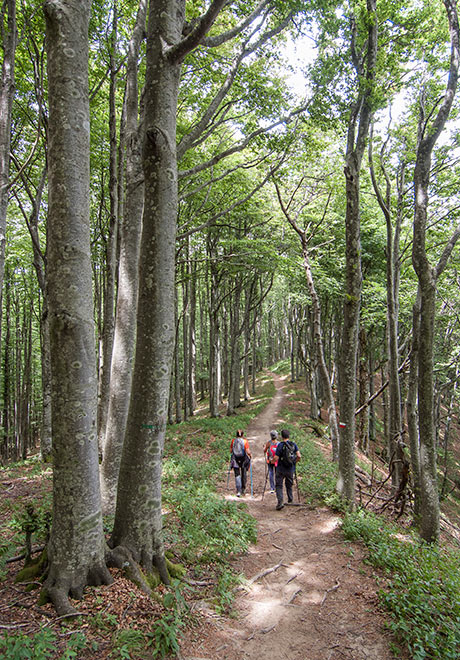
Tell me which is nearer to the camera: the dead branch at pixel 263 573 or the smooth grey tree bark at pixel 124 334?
the dead branch at pixel 263 573

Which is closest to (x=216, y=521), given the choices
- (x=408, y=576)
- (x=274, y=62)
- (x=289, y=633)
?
(x=289, y=633)

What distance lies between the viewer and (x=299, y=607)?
465cm

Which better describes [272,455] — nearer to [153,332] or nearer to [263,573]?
[263,573]

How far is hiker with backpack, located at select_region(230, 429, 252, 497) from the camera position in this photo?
9.06 meters

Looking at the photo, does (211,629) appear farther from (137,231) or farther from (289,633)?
(137,231)

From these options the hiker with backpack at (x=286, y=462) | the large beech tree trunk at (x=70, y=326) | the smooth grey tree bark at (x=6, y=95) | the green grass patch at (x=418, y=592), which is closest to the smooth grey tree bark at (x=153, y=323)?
the large beech tree trunk at (x=70, y=326)

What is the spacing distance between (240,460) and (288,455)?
4.24 ft

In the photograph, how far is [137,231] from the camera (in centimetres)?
603

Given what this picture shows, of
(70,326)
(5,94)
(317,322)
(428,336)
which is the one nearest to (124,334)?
(70,326)

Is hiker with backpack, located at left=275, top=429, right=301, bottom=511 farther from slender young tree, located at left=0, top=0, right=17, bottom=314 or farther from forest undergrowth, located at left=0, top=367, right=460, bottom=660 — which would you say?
slender young tree, located at left=0, top=0, right=17, bottom=314

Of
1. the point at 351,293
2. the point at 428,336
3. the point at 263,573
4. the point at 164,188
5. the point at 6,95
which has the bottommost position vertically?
the point at 263,573

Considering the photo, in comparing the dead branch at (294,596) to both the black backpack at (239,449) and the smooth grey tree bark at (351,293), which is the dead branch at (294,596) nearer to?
the smooth grey tree bark at (351,293)

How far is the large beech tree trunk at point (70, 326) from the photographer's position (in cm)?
356

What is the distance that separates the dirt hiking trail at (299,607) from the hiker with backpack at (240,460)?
191 centimetres
